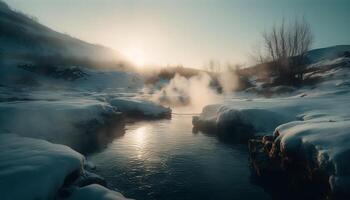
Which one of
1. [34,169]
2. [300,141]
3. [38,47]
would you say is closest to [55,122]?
[34,169]

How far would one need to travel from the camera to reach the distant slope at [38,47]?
101831 millimetres

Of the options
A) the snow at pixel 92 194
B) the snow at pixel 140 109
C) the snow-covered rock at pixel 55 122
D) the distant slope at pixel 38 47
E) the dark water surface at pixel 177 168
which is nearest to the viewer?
the snow at pixel 92 194

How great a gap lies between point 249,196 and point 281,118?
10.6 m

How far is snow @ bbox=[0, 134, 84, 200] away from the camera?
967 centimetres

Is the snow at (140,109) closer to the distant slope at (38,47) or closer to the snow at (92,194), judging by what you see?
the snow at (92,194)

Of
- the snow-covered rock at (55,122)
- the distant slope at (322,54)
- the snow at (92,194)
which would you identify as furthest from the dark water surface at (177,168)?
the distant slope at (322,54)

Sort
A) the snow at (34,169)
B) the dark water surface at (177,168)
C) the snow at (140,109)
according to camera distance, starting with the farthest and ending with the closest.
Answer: the snow at (140,109) → the dark water surface at (177,168) → the snow at (34,169)

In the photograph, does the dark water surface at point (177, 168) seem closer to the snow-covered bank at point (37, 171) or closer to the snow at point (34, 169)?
the snow-covered bank at point (37, 171)

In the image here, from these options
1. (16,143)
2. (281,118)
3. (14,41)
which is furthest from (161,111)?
(14,41)

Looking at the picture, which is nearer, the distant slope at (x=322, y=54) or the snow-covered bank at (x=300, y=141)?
the snow-covered bank at (x=300, y=141)

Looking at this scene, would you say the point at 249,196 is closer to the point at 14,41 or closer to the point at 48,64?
the point at 48,64

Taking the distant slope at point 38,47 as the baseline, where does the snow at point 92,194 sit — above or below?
below

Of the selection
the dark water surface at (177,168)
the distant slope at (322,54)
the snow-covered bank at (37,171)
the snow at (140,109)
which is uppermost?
the distant slope at (322,54)

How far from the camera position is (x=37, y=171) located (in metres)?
10.5
